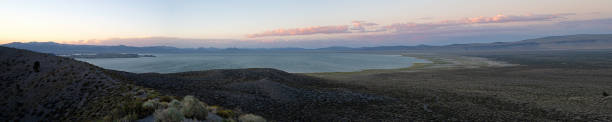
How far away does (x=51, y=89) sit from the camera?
1524 centimetres

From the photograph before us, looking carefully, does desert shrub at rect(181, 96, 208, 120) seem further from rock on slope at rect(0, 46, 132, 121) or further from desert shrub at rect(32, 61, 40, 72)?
desert shrub at rect(32, 61, 40, 72)

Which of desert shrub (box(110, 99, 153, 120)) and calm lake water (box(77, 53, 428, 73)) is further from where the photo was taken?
calm lake water (box(77, 53, 428, 73))

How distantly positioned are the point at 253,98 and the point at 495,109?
1813cm

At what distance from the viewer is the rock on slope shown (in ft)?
41.8

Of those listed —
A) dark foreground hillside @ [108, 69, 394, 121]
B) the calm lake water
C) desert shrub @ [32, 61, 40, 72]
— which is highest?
desert shrub @ [32, 61, 40, 72]

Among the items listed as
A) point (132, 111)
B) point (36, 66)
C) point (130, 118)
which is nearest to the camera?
point (130, 118)

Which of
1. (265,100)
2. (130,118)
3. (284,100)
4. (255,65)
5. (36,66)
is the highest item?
(36,66)

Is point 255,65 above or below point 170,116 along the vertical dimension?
below

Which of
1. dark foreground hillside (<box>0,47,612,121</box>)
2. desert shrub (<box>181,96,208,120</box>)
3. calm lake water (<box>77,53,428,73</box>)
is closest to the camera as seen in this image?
desert shrub (<box>181,96,208,120</box>)

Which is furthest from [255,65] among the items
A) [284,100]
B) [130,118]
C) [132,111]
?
[130,118]

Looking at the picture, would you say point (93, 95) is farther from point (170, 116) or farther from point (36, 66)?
point (170, 116)

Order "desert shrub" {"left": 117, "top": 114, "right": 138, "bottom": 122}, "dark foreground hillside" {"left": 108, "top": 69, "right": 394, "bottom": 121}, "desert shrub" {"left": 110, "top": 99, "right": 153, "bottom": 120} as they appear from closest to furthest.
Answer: "desert shrub" {"left": 117, "top": 114, "right": 138, "bottom": 122} < "desert shrub" {"left": 110, "top": 99, "right": 153, "bottom": 120} < "dark foreground hillside" {"left": 108, "top": 69, "right": 394, "bottom": 121}

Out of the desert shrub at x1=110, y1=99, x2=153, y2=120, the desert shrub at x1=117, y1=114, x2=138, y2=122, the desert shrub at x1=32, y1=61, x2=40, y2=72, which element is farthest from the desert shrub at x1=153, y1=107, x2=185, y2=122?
the desert shrub at x1=32, y1=61, x2=40, y2=72

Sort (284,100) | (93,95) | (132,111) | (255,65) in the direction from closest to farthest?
(132,111)
(93,95)
(284,100)
(255,65)
